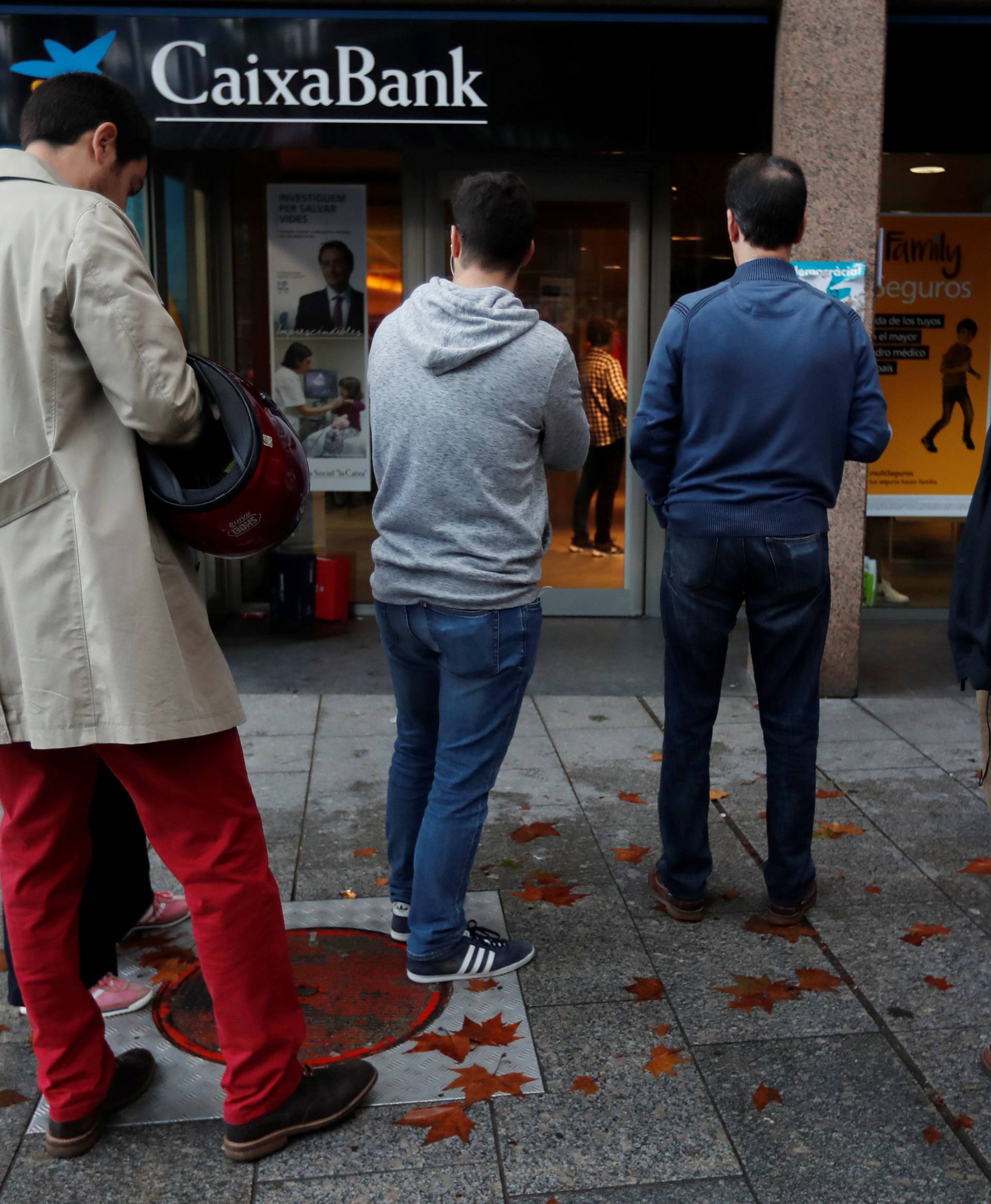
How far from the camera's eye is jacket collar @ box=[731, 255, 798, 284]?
3418 millimetres

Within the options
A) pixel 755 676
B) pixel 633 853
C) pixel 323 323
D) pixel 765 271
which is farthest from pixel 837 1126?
pixel 323 323

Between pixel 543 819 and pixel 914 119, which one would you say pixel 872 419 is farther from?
pixel 914 119

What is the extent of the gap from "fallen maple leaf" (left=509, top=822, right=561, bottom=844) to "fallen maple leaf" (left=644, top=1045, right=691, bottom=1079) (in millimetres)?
1371

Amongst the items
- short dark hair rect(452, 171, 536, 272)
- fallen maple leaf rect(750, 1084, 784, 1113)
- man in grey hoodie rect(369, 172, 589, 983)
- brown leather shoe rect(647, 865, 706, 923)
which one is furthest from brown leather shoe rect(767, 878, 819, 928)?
short dark hair rect(452, 171, 536, 272)

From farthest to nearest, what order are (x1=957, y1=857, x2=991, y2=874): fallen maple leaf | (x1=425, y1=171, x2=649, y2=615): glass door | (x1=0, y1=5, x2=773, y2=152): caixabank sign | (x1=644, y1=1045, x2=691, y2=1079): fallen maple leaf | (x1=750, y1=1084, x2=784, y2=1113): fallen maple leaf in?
(x1=425, y1=171, x2=649, y2=615): glass door
(x1=0, y1=5, x2=773, y2=152): caixabank sign
(x1=957, y1=857, x2=991, y2=874): fallen maple leaf
(x1=644, y1=1045, x2=691, y2=1079): fallen maple leaf
(x1=750, y1=1084, x2=784, y2=1113): fallen maple leaf

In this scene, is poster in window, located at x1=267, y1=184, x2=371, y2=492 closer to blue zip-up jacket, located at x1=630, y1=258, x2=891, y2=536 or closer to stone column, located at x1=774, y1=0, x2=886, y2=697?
stone column, located at x1=774, y1=0, x2=886, y2=697

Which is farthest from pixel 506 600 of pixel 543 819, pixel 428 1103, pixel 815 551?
pixel 543 819

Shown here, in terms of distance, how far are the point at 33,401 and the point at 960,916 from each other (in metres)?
2.93

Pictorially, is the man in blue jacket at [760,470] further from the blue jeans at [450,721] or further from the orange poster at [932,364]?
the orange poster at [932,364]

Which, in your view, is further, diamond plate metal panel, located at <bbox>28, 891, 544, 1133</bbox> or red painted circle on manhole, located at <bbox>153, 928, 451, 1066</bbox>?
red painted circle on manhole, located at <bbox>153, 928, 451, 1066</bbox>

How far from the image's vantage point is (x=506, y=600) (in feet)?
10.2

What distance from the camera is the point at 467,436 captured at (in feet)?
9.91

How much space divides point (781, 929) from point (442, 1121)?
133 centimetres

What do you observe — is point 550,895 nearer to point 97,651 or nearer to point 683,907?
point 683,907
